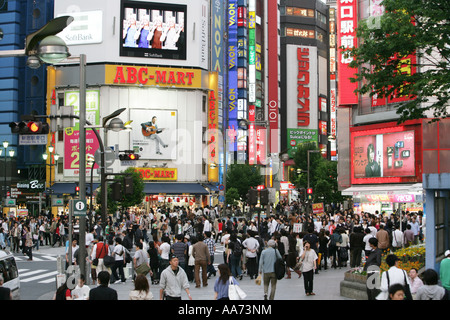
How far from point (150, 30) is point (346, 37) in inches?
973

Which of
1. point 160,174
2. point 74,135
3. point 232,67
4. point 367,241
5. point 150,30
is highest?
point 150,30

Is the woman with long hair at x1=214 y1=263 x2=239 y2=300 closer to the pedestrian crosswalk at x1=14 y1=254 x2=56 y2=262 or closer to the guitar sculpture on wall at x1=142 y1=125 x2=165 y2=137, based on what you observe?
the pedestrian crosswalk at x1=14 y1=254 x2=56 y2=262

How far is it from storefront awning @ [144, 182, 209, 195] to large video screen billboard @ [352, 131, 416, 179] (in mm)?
19968

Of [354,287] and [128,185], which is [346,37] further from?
[354,287]

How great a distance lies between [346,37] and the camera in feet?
182

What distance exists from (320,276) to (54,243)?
20.3 metres

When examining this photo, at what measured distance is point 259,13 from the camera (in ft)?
349

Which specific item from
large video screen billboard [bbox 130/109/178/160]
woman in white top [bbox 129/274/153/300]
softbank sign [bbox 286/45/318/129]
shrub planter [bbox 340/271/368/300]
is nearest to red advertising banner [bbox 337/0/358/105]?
large video screen billboard [bbox 130/109/178/160]

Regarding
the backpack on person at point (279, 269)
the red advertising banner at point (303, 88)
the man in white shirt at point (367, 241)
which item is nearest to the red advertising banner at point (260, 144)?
the red advertising banner at point (303, 88)

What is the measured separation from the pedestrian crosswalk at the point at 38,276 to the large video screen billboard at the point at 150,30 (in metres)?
47.9

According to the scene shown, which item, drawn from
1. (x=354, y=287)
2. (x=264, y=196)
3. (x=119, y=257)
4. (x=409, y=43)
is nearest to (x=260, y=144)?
(x=264, y=196)

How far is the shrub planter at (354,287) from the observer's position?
56.0 ft

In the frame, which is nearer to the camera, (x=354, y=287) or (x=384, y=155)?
(x=354, y=287)
